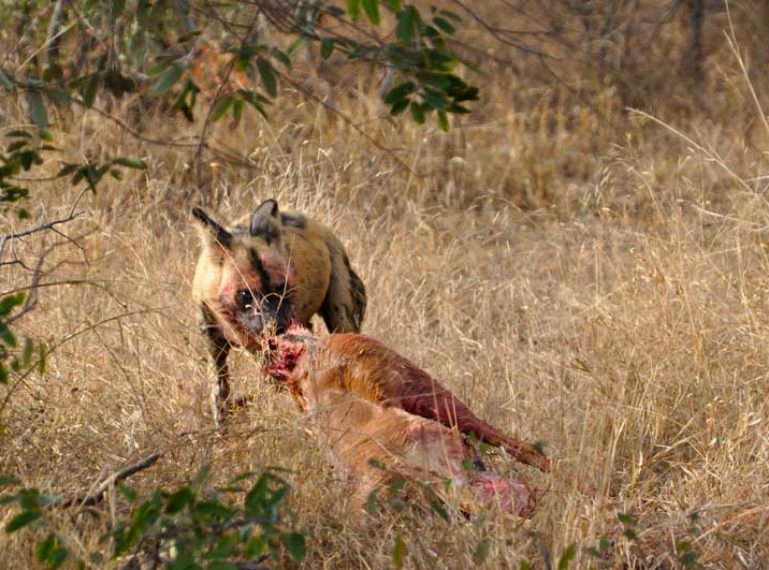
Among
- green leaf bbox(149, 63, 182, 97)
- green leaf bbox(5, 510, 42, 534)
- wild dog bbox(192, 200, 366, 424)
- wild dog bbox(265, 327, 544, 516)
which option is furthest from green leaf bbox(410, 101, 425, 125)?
wild dog bbox(192, 200, 366, 424)

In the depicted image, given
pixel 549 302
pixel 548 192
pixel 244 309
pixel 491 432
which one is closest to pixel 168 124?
pixel 548 192

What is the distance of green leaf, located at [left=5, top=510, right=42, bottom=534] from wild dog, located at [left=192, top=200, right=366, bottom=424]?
203cm

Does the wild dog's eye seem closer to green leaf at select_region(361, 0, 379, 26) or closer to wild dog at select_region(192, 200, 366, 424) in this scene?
wild dog at select_region(192, 200, 366, 424)

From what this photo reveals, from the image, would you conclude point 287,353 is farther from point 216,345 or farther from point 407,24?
point 407,24

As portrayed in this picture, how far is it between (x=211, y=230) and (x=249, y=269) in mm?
211

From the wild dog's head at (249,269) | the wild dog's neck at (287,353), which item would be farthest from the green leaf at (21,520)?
the wild dog's head at (249,269)

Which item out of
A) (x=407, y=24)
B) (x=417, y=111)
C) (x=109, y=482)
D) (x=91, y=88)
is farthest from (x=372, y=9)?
(x=109, y=482)

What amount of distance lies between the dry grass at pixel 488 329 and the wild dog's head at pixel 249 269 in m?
0.19

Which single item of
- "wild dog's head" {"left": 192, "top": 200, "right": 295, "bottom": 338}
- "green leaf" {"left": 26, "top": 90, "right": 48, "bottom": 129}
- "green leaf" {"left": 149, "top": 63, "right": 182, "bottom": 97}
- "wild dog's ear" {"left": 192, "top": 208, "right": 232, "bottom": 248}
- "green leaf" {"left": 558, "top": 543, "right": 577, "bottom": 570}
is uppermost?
"green leaf" {"left": 149, "top": 63, "right": 182, "bottom": 97}

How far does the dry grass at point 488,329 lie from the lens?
363 cm

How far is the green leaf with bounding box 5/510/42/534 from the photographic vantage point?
266cm

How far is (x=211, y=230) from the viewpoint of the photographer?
5.09m

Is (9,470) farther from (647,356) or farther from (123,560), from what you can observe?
(647,356)

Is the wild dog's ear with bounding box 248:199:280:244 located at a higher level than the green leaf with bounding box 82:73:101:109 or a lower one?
lower
